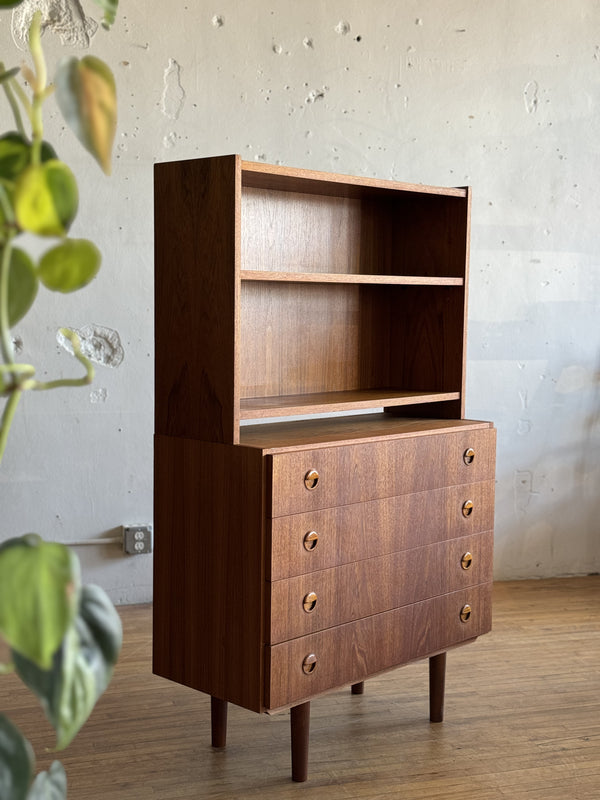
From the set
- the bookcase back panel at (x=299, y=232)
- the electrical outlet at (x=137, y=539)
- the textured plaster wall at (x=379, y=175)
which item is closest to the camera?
the bookcase back panel at (x=299, y=232)

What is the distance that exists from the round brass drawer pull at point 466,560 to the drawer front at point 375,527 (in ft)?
0.21

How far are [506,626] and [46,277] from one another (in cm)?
338

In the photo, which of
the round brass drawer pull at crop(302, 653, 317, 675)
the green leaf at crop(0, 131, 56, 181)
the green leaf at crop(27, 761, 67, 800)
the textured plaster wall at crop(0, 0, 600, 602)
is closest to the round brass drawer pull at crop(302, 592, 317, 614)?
the round brass drawer pull at crop(302, 653, 317, 675)

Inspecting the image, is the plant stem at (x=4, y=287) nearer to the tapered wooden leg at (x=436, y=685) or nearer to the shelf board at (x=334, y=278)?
the shelf board at (x=334, y=278)

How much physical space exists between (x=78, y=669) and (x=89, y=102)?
0.40m

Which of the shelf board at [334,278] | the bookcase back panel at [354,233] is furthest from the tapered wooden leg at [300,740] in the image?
the bookcase back panel at [354,233]

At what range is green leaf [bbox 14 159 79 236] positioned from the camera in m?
0.61

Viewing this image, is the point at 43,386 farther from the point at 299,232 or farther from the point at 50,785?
the point at 299,232

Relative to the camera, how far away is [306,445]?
2.33 m

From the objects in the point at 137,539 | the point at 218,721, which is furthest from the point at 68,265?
the point at 137,539

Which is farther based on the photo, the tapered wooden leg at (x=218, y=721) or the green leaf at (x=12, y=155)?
the tapered wooden leg at (x=218, y=721)

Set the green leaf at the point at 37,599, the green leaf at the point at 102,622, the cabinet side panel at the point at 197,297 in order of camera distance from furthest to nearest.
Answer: the cabinet side panel at the point at 197,297 < the green leaf at the point at 102,622 < the green leaf at the point at 37,599

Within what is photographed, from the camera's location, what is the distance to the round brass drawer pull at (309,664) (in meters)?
2.37

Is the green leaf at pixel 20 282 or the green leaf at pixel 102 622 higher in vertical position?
the green leaf at pixel 20 282
